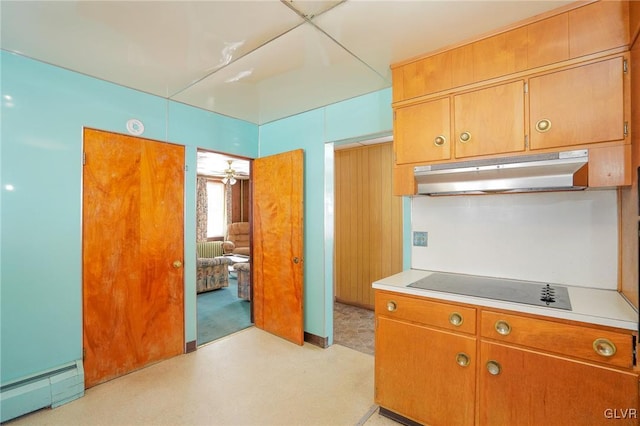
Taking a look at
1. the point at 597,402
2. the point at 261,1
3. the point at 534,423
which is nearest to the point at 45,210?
the point at 261,1

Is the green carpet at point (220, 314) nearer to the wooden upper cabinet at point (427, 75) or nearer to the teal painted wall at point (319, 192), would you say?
the teal painted wall at point (319, 192)

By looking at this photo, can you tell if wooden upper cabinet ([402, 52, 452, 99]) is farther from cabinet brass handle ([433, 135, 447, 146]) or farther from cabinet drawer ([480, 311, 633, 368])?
cabinet drawer ([480, 311, 633, 368])

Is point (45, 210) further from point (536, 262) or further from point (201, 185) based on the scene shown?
point (201, 185)

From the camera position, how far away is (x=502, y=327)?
1.55 metres

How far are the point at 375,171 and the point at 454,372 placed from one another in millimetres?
3039

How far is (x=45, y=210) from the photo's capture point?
2.17m

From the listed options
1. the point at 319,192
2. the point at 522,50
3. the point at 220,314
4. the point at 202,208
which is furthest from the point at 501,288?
the point at 202,208

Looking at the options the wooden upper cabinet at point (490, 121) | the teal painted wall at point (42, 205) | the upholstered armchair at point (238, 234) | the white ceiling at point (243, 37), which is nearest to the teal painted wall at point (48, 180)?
the teal painted wall at point (42, 205)

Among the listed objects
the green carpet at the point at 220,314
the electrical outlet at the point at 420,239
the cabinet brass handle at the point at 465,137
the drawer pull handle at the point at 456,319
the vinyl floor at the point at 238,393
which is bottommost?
the green carpet at the point at 220,314

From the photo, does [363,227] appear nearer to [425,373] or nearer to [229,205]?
[425,373]

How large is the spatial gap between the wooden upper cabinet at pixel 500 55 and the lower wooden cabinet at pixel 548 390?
165 cm

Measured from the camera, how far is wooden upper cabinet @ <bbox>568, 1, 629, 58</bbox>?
1485mm

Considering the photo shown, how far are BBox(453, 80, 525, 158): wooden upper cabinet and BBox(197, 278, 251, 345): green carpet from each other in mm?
3224

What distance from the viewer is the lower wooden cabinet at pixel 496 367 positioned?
1.29 meters
